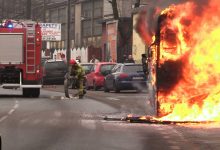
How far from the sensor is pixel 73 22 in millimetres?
65938

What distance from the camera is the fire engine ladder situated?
2534 cm

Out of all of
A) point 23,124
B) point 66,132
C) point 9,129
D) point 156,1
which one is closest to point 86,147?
point 66,132

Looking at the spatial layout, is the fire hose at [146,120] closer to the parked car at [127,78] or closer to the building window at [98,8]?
the parked car at [127,78]

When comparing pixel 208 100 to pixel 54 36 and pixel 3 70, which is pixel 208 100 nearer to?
pixel 3 70

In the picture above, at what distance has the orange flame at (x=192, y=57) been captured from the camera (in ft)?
45.9

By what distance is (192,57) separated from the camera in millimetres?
14070

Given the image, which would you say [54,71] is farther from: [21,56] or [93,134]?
[93,134]

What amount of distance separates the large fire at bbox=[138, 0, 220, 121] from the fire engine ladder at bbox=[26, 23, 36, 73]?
1204cm

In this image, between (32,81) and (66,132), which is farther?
(32,81)

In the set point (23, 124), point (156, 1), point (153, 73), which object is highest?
point (156, 1)

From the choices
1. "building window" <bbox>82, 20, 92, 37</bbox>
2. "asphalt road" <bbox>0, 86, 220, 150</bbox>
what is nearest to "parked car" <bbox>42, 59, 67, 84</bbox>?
"asphalt road" <bbox>0, 86, 220, 150</bbox>

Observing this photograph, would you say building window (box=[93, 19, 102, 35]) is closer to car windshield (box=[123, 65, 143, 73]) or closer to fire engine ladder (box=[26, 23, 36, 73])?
car windshield (box=[123, 65, 143, 73])

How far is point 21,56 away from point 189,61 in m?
12.8

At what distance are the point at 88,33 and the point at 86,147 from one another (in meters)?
51.5
